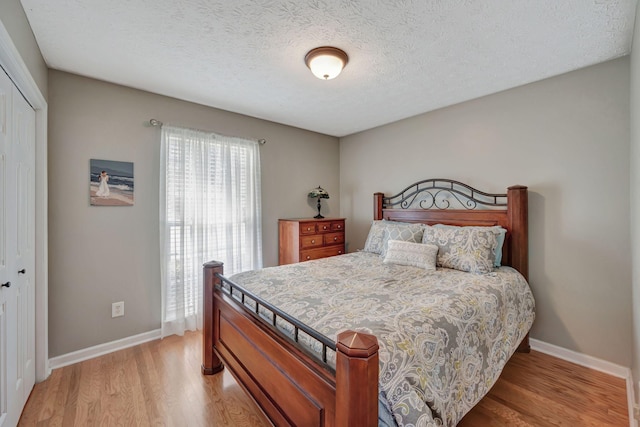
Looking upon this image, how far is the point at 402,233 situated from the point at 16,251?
118 inches

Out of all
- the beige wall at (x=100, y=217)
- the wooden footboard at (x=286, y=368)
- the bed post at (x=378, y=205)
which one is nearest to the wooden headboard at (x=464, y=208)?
the bed post at (x=378, y=205)

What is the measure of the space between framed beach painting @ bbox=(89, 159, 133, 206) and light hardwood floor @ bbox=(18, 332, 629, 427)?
55.6 inches

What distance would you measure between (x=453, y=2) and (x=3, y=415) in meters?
3.32

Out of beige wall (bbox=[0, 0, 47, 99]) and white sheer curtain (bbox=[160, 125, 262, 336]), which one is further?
white sheer curtain (bbox=[160, 125, 262, 336])

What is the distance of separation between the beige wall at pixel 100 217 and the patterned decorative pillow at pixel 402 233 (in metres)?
2.34

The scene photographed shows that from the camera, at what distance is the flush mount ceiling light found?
197 cm

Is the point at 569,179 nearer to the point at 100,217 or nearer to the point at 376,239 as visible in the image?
the point at 376,239

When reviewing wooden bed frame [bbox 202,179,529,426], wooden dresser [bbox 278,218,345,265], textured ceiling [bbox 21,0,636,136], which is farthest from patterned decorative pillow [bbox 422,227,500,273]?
wooden dresser [bbox 278,218,345,265]

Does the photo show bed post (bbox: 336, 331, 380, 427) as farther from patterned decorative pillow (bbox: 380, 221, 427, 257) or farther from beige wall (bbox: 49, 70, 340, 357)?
beige wall (bbox: 49, 70, 340, 357)

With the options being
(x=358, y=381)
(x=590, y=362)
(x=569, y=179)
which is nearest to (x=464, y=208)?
(x=569, y=179)

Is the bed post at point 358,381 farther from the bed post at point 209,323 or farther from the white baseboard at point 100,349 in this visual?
the white baseboard at point 100,349

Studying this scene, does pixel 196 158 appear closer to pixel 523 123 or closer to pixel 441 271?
pixel 441 271

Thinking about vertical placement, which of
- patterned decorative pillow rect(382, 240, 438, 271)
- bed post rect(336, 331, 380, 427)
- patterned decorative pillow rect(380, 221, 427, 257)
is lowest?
bed post rect(336, 331, 380, 427)

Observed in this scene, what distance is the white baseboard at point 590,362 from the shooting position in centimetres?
200
